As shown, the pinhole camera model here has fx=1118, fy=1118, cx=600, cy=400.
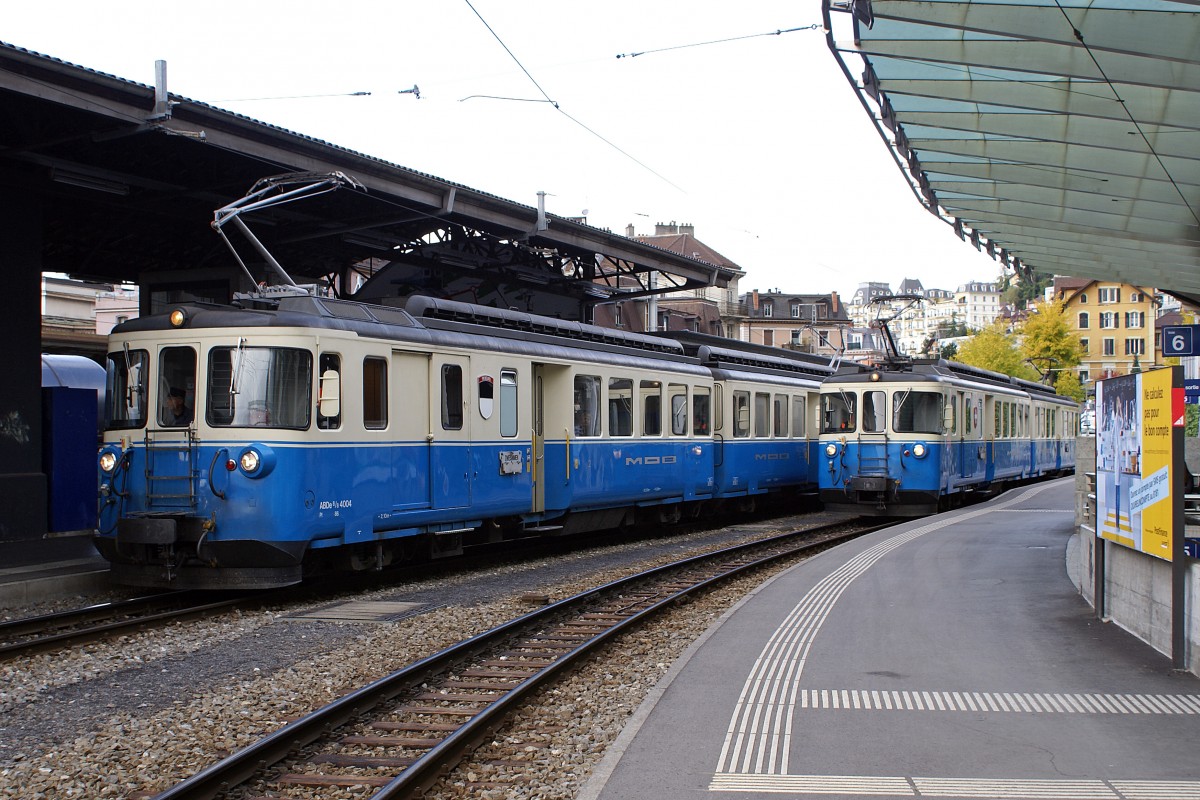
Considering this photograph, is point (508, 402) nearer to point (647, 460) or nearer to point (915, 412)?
point (647, 460)

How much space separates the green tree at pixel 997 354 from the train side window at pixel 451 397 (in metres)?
55.1

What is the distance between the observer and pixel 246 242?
21.0 meters

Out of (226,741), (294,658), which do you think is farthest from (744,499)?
(226,741)

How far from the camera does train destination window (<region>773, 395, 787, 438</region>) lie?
23.3 metres

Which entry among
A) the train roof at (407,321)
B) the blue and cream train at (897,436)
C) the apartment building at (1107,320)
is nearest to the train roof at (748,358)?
the blue and cream train at (897,436)

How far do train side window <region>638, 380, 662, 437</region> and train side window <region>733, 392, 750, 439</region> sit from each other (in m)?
3.11

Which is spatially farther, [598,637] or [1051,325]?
[1051,325]

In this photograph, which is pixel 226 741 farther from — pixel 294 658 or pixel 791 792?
pixel 791 792

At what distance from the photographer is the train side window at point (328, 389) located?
1122 cm

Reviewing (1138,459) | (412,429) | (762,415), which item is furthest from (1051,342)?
(1138,459)

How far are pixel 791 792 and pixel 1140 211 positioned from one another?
12.9 metres

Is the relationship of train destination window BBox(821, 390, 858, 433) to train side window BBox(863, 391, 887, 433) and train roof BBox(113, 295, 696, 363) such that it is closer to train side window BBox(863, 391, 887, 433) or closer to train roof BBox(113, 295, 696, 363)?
train side window BBox(863, 391, 887, 433)

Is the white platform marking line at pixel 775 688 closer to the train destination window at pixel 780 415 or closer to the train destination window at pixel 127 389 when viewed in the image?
the train destination window at pixel 127 389

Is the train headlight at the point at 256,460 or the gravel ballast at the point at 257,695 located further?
the train headlight at the point at 256,460
